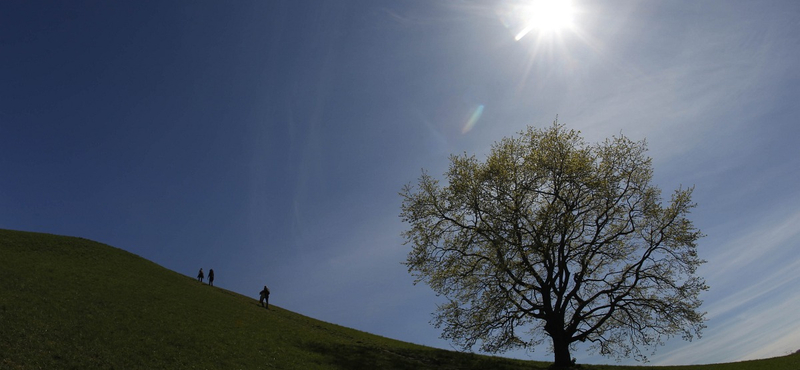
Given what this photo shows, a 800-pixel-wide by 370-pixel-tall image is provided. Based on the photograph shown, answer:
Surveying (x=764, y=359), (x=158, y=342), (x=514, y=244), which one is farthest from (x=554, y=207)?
(x=158, y=342)

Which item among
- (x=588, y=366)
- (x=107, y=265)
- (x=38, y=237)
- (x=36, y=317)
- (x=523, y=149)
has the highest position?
(x=523, y=149)

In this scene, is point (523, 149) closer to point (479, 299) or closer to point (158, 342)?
point (479, 299)

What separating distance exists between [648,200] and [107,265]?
162 ft

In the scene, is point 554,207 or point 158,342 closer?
point 158,342

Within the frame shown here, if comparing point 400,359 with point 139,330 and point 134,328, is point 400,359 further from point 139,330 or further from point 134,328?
point 134,328

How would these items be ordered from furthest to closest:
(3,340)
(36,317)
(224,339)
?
(224,339), (36,317), (3,340)

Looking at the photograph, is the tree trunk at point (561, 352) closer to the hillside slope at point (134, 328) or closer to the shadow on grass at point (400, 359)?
the shadow on grass at point (400, 359)

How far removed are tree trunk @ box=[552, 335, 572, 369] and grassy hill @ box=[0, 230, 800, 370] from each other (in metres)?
1.65

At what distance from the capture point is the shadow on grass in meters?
26.9

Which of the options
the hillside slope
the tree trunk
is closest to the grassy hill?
the hillside slope

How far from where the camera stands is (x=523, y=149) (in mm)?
33500

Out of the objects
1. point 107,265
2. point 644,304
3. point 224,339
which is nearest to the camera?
point 224,339

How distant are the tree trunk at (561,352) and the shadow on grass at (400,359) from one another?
125cm

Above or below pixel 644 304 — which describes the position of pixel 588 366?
below
